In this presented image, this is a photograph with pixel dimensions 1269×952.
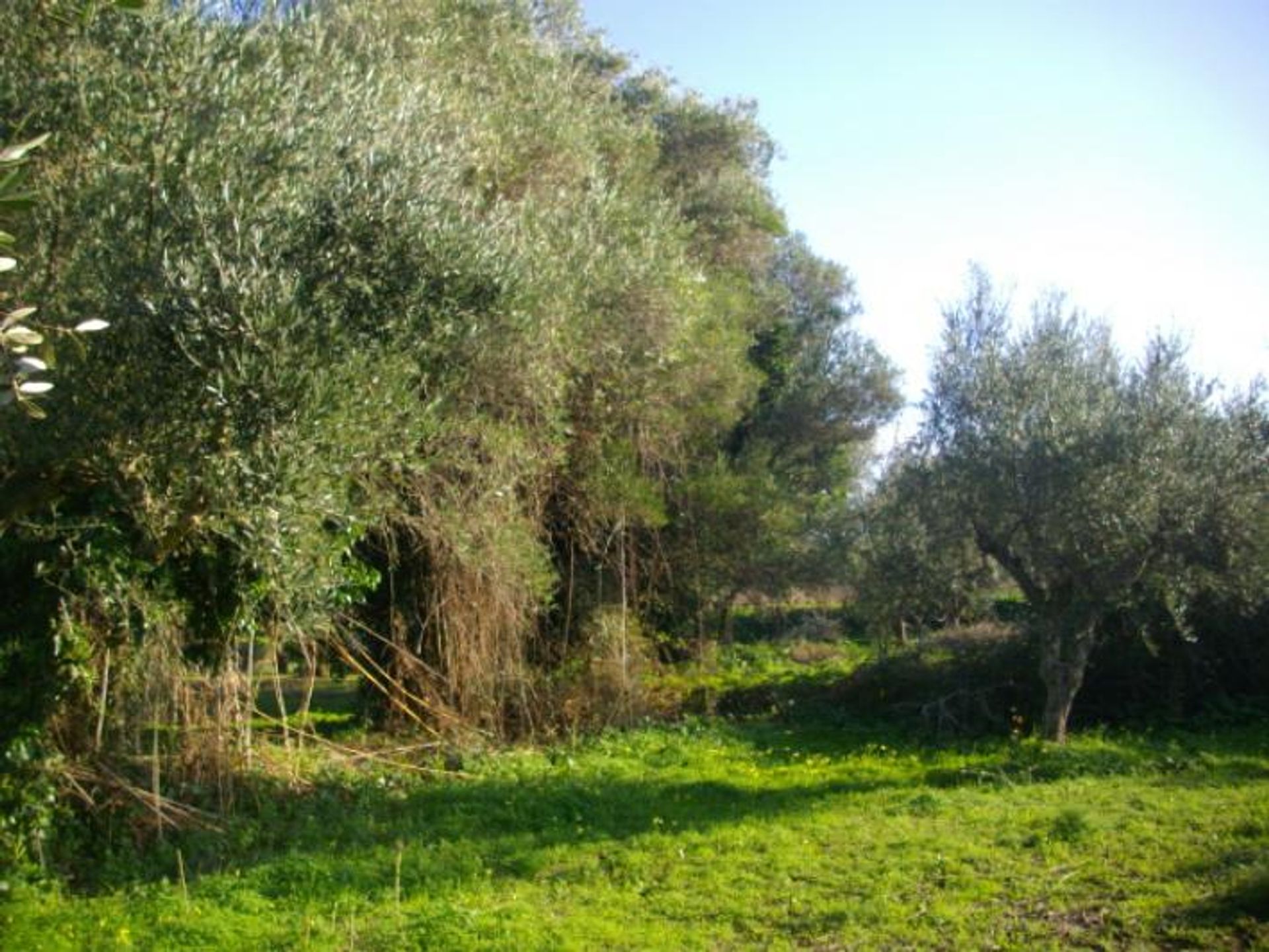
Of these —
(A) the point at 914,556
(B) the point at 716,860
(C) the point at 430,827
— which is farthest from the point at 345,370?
(A) the point at 914,556

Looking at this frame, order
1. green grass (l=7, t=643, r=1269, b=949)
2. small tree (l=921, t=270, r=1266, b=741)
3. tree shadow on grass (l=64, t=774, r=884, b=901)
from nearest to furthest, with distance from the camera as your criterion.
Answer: green grass (l=7, t=643, r=1269, b=949) → tree shadow on grass (l=64, t=774, r=884, b=901) → small tree (l=921, t=270, r=1266, b=741)

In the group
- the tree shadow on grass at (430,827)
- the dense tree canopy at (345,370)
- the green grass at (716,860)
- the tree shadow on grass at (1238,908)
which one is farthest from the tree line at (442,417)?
the tree shadow on grass at (1238,908)

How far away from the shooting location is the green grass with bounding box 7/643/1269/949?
8273mm

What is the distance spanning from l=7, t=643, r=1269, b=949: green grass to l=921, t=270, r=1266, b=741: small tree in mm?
1894

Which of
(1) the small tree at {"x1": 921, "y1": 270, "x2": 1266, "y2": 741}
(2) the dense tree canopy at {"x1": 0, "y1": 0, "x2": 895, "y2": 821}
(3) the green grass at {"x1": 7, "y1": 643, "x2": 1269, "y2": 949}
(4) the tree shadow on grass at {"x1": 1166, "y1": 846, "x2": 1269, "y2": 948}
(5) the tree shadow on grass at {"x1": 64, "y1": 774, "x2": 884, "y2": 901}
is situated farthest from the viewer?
(1) the small tree at {"x1": 921, "y1": 270, "x2": 1266, "y2": 741}

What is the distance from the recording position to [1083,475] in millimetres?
13016

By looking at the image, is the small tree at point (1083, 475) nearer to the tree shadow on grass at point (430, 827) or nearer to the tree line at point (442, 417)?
the tree line at point (442, 417)

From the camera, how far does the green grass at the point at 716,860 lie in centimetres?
827

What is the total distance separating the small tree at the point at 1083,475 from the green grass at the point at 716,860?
74.6 inches

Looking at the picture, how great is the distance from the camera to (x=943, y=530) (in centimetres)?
1454

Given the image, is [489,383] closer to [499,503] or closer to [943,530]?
[499,503]

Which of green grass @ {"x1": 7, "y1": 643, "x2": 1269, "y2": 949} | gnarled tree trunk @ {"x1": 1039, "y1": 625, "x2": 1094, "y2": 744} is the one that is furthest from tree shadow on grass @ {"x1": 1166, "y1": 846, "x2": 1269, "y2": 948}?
gnarled tree trunk @ {"x1": 1039, "y1": 625, "x2": 1094, "y2": 744}

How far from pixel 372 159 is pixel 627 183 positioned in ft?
28.1

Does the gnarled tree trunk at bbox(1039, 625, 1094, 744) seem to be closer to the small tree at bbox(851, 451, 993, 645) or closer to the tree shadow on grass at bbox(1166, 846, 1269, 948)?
the small tree at bbox(851, 451, 993, 645)
